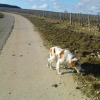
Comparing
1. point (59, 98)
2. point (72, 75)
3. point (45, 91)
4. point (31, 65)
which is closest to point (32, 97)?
point (45, 91)

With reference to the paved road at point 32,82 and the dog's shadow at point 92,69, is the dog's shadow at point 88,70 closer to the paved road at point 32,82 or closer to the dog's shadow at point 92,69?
the dog's shadow at point 92,69

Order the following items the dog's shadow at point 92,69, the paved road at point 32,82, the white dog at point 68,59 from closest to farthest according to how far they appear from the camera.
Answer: the paved road at point 32,82 → the white dog at point 68,59 → the dog's shadow at point 92,69

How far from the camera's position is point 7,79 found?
4.87 m

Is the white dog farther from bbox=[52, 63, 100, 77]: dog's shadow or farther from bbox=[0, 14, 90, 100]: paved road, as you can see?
bbox=[0, 14, 90, 100]: paved road

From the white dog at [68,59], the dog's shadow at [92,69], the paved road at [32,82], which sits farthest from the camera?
the dog's shadow at [92,69]

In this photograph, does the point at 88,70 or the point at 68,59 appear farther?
the point at 88,70

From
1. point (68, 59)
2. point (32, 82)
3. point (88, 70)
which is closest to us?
point (32, 82)

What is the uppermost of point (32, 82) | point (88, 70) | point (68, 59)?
point (68, 59)

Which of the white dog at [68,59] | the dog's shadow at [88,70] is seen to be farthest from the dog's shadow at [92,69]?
the white dog at [68,59]

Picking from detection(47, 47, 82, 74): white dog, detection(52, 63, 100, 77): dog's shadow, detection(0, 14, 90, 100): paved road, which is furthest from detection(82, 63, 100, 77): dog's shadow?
detection(0, 14, 90, 100): paved road

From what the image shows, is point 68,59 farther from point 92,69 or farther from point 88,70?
point 92,69

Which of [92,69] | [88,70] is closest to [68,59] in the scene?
[88,70]

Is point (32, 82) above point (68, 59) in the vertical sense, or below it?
below

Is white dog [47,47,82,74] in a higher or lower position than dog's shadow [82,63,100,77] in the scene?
higher
